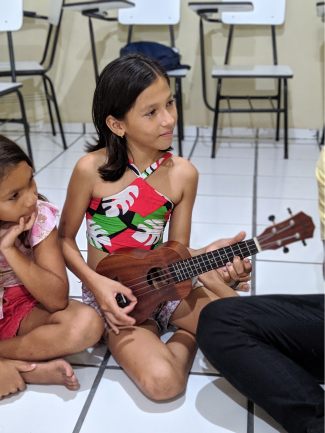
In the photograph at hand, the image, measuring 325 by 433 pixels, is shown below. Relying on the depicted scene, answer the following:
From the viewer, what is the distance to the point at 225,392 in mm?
1104

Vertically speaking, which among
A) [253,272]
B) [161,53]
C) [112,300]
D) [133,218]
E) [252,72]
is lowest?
[253,272]

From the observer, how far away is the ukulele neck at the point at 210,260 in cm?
96

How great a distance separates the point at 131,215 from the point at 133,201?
37 millimetres

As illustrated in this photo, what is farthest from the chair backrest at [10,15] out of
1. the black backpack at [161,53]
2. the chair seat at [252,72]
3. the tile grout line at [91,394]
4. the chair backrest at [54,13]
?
the tile grout line at [91,394]

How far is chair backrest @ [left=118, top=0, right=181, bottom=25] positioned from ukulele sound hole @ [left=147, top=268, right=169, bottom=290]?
2253 millimetres

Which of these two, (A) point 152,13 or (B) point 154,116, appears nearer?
(B) point 154,116

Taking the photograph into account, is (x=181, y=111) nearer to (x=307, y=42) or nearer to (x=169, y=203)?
(x=307, y=42)

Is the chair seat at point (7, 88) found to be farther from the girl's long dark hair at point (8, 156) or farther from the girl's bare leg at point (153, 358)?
the girl's bare leg at point (153, 358)

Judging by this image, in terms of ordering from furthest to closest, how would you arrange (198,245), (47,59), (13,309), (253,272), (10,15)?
(47,59) → (10,15) → (198,245) → (253,272) → (13,309)

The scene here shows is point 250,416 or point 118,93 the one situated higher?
point 118,93

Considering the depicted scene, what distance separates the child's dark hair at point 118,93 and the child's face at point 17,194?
8.5 inches

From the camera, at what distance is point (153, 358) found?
42.6 inches

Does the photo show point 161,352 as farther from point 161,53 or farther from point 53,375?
point 161,53

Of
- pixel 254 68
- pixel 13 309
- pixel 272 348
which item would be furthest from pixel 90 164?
pixel 254 68
